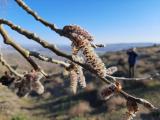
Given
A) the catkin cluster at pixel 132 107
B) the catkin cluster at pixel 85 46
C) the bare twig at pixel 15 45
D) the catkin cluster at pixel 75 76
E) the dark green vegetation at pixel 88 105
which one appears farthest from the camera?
the dark green vegetation at pixel 88 105

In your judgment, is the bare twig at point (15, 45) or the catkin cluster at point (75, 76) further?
the bare twig at point (15, 45)

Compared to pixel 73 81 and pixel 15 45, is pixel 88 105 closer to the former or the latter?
pixel 15 45

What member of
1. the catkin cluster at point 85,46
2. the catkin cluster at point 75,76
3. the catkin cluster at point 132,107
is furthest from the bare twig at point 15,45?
the catkin cluster at point 132,107

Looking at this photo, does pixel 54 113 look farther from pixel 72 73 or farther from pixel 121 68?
pixel 72 73

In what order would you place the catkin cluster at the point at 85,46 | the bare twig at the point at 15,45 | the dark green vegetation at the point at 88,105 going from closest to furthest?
the catkin cluster at the point at 85,46, the bare twig at the point at 15,45, the dark green vegetation at the point at 88,105

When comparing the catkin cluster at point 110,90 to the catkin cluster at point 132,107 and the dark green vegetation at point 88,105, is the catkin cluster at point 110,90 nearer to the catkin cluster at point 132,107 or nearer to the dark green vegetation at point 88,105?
the catkin cluster at point 132,107

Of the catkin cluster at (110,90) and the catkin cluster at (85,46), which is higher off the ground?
the catkin cluster at (85,46)

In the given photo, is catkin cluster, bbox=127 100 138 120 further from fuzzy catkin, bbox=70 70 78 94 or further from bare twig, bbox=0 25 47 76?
bare twig, bbox=0 25 47 76

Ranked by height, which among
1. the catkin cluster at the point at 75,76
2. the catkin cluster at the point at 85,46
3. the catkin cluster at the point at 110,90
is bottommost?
the catkin cluster at the point at 110,90

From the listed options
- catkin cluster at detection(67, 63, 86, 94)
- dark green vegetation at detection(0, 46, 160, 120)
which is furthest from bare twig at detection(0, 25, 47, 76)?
dark green vegetation at detection(0, 46, 160, 120)
